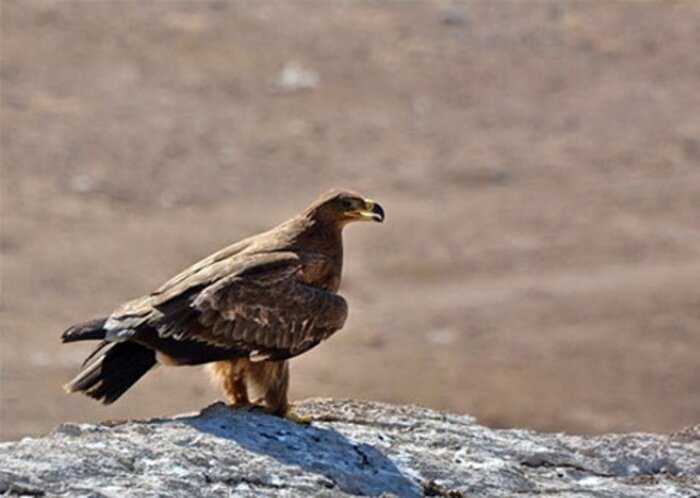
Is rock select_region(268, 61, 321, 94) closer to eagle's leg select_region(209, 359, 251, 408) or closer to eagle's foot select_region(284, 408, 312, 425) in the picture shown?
eagle's leg select_region(209, 359, 251, 408)

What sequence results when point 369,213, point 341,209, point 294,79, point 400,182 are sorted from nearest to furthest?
point 341,209 → point 369,213 → point 400,182 → point 294,79

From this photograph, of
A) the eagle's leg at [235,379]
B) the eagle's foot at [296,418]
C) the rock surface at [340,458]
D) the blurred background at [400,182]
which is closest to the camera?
the rock surface at [340,458]

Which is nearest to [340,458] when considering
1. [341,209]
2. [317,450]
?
[317,450]

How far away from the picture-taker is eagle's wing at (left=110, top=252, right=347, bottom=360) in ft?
32.0

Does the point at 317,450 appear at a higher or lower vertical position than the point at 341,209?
lower

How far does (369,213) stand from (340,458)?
1.84 m

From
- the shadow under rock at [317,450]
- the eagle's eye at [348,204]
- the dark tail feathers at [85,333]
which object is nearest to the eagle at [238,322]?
the dark tail feathers at [85,333]

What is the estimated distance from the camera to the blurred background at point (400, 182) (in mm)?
19781

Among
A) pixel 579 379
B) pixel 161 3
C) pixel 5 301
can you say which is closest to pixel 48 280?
pixel 5 301

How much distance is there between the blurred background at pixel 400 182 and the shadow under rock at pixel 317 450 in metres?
8.82

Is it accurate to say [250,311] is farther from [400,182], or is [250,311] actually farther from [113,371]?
[400,182]

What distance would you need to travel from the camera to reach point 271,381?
396 inches

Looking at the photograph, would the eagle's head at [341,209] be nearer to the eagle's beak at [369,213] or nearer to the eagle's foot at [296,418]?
the eagle's beak at [369,213]

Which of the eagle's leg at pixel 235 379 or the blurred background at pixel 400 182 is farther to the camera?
the blurred background at pixel 400 182
